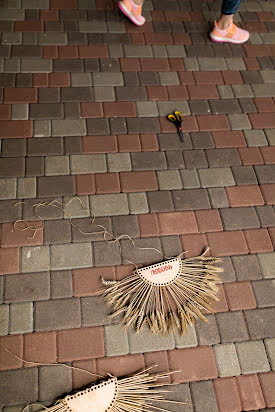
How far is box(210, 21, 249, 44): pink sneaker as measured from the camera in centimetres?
293

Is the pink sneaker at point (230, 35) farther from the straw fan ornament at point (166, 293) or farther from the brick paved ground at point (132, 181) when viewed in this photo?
the straw fan ornament at point (166, 293)

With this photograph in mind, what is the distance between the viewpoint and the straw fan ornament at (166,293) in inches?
75.4

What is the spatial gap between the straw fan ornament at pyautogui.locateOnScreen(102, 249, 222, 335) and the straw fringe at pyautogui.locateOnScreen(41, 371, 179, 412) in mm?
224

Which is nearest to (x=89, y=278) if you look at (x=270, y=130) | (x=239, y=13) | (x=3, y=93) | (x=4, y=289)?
(x=4, y=289)

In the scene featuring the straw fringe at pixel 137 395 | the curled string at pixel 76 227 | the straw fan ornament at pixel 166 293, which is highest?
the curled string at pixel 76 227

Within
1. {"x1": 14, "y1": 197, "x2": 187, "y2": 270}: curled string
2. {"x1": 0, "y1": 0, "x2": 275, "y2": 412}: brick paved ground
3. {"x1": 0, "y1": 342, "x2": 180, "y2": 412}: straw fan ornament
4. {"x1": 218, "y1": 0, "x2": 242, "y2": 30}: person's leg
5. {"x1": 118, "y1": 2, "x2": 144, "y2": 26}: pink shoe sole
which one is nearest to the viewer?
{"x1": 0, "y1": 342, "x2": 180, "y2": 412}: straw fan ornament

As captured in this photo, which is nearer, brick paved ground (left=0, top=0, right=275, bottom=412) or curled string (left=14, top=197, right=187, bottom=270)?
brick paved ground (left=0, top=0, right=275, bottom=412)

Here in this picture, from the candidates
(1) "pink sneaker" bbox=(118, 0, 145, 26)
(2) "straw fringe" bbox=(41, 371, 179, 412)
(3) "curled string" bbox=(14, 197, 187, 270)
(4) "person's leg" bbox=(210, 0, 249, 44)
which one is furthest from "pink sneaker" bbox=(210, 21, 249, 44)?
(2) "straw fringe" bbox=(41, 371, 179, 412)

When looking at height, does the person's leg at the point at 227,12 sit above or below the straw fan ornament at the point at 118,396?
above

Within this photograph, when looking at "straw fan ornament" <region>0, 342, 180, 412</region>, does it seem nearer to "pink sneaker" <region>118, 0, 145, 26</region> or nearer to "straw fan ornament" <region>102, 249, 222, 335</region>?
"straw fan ornament" <region>102, 249, 222, 335</region>

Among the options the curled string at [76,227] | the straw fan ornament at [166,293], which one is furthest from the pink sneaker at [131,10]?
the straw fan ornament at [166,293]

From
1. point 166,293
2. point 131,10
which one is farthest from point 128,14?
point 166,293

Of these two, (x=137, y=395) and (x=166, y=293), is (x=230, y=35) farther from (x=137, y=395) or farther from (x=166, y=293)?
(x=137, y=395)

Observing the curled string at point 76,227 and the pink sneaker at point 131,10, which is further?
the pink sneaker at point 131,10
